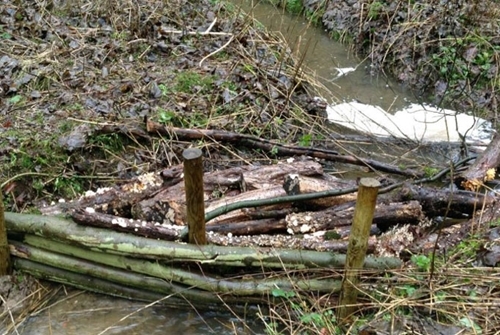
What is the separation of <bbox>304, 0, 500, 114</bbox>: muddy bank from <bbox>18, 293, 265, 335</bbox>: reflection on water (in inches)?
188

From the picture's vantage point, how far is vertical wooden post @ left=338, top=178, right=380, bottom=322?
9.44 feet

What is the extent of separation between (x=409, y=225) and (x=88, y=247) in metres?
2.48

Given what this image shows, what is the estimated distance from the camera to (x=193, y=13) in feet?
25.2

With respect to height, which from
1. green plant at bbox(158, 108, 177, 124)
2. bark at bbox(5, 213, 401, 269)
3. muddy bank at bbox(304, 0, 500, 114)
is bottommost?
bark at bbox(5, 213, 401, 269)

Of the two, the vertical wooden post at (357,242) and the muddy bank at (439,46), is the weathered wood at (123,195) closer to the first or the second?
the vertical wooden post at (357,242)

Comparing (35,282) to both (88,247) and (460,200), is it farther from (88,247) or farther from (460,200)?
(460,200)

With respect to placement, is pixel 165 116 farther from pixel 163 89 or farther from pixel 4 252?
pixel 4 252

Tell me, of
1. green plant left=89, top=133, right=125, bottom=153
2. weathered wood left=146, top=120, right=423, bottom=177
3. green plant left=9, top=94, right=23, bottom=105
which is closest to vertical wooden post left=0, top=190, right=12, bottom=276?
green plant left=89, top=133, right=125, bottom=153

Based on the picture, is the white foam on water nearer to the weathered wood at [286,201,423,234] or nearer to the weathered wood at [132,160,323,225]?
the weathered wood at [132,160,323,225]

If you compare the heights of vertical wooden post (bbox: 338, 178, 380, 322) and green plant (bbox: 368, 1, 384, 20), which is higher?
green plant (bbox: 368, 1, 384, 20)

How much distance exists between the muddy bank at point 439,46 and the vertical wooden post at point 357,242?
14.7 ft

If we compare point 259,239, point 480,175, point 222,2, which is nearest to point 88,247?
point 259,239

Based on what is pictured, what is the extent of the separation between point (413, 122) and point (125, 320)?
4533 millimetres

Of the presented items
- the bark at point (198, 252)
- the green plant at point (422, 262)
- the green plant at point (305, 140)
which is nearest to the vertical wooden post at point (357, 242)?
the bark at point (198, 252)
